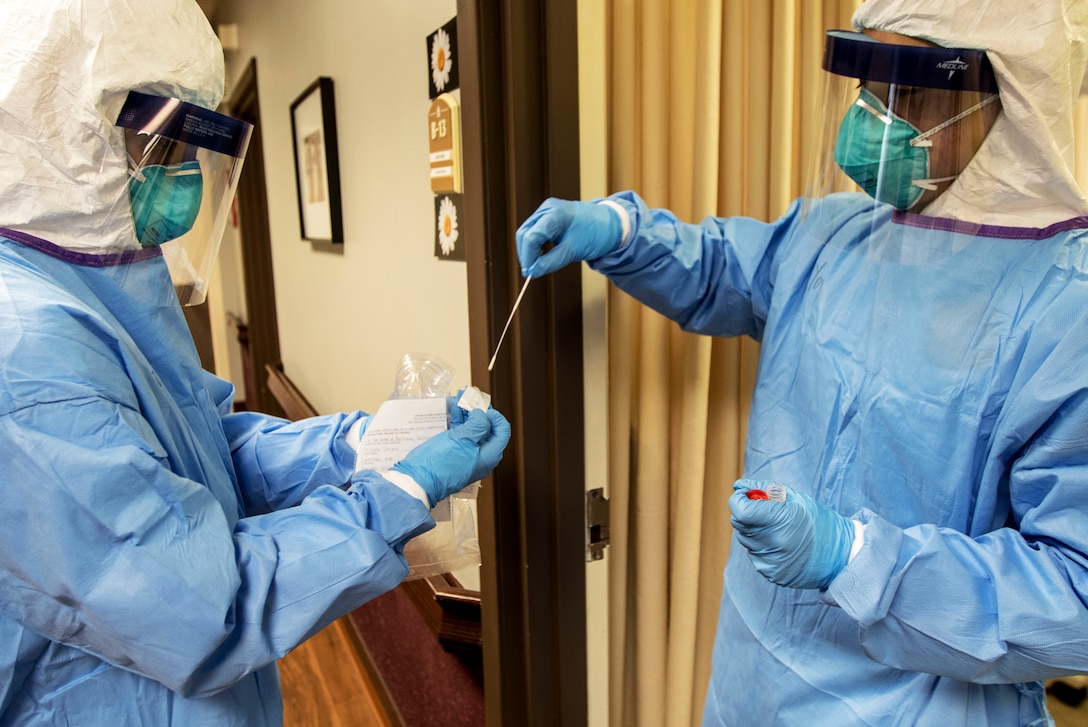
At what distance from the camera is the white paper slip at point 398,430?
36.9 inches

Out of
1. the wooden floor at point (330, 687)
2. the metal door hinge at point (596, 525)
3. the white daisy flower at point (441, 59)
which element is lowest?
the wooden floor at point (330, 687)

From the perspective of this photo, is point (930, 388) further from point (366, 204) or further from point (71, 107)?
point (366, 204)

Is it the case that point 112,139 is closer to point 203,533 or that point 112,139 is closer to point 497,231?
point 203,533

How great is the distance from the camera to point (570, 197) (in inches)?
41.3

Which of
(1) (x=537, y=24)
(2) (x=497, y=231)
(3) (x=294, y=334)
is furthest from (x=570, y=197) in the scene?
(3) (x=294, y=334)

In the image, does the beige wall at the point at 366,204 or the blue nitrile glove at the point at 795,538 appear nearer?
the blue nitrile glove at the point at 795,538

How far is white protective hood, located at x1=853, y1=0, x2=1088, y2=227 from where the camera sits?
732 mm

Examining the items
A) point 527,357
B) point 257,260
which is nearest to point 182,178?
point 527,357

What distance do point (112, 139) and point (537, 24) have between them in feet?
1.89

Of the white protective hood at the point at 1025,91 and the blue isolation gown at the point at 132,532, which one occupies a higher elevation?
the white protective hood at the point at 1025,91

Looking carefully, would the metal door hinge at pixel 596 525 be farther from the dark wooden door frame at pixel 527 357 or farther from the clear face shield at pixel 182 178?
the clear face shield at pixel 182 178

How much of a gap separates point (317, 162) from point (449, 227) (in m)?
1.12

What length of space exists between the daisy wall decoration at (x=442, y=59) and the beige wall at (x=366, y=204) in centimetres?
3

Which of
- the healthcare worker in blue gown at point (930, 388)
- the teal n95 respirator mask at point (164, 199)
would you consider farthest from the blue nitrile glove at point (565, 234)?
the teal n95 respirator mask at point (164, 199)
